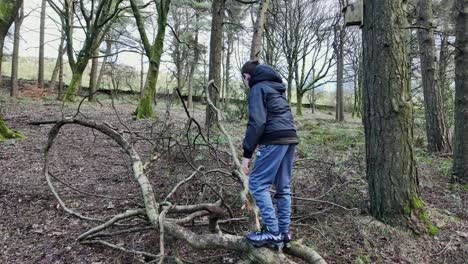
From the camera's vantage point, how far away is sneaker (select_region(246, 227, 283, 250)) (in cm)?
300

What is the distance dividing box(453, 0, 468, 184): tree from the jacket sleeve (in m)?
4.74

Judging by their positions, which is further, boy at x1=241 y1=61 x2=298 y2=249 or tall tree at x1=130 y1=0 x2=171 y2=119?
tall tree at x1=130 y1=0 x2=171 y2=119

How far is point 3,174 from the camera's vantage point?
18.4 feet

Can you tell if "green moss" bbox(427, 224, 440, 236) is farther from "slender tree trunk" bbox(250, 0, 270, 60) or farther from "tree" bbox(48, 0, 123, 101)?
"tree" bbox(48, 0, 123, 101)

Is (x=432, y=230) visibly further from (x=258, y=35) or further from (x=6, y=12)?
(x=6, y=12)

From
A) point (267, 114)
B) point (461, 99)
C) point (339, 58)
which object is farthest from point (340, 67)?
point (267, 114)

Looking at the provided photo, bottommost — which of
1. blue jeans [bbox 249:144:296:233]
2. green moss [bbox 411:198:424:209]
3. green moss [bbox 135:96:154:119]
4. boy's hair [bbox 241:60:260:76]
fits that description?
green moss [bbox 411:198:424:209]

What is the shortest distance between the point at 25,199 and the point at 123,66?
A: 26421mm

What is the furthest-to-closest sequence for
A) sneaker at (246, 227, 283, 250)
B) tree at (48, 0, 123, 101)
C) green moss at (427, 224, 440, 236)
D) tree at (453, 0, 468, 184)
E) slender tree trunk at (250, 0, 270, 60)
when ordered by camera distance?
tree at (48, 0, 123, 101)
slender tree trunk at (250, 0, 270, 60)
tree at (453, 0, 468, 184)
green moss at (427, 224, 440, 236)
sneaker at (246, 227, 283, 250)

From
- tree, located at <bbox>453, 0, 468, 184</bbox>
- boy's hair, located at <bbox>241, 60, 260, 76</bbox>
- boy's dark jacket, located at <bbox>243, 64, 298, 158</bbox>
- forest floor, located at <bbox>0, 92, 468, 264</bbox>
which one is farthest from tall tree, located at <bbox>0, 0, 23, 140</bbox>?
tree, located at <bbox>453, 0, 468, 184</bbox>

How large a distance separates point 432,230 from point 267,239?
89.5 inches

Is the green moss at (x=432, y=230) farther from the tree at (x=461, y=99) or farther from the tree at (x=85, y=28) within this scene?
the tree at (x=85, y=28)

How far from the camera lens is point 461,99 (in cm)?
608

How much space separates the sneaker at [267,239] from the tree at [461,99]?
456 cm
